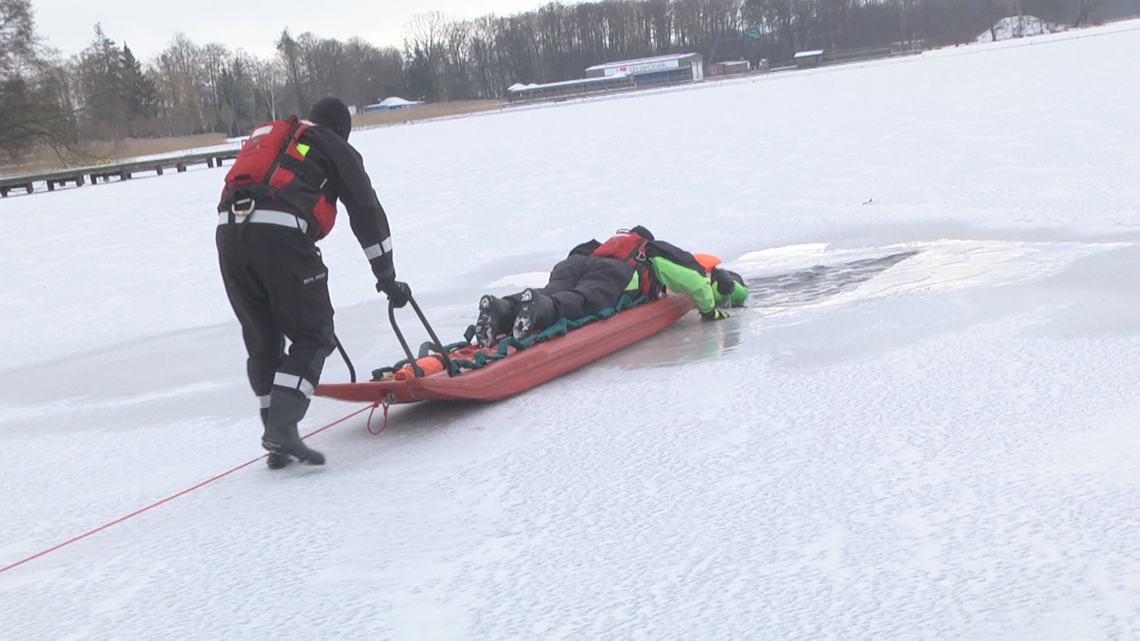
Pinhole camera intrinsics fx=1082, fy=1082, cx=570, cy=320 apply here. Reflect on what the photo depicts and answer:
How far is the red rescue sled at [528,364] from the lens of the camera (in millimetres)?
4098

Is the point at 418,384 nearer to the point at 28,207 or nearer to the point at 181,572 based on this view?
the point at 181,572

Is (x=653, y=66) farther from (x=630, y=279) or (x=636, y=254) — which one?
(x=630, y=279)

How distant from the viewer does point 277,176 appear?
3695 mm

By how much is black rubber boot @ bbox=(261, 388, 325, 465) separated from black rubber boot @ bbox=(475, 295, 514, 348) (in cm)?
107

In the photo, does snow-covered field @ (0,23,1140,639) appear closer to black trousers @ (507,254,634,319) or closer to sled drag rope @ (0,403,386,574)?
sled drag rope @ (0,403,386,574)

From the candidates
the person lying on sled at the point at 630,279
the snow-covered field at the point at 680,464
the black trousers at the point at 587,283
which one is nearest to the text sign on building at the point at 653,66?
the snow-covered field at the point at 680,464

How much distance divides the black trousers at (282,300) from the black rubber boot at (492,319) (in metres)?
0.88

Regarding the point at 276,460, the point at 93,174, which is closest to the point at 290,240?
the point at 276,460

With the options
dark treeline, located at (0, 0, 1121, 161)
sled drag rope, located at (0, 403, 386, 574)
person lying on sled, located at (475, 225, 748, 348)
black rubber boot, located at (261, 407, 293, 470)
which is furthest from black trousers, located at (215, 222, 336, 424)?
dark treeline, located at (0, 0, 1121, 161)

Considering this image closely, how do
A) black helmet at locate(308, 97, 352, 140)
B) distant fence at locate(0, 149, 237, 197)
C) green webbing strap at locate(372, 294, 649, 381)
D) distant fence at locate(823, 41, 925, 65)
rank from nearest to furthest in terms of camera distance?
black helmet at locate(308, 97, 352, 140) → green webbing strap at locate(372, 294, 649, 381) → distant fence at locate(0, 149, 237, 197) → distant fence at locate(823, 41, 925, 65)

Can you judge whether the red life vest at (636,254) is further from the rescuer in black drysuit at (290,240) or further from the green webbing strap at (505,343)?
the rescuer in black drysuit at (290,240)

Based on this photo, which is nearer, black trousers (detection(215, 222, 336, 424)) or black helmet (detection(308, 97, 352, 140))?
black trousers (detection(215, 222, 336, 424))

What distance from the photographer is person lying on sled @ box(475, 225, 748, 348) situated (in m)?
5.07

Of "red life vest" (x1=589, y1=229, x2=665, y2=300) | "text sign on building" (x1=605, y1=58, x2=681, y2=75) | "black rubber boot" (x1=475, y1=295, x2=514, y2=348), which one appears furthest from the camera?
"text sign on building" (x1=605, y1=58, x2=681, y2=75)
